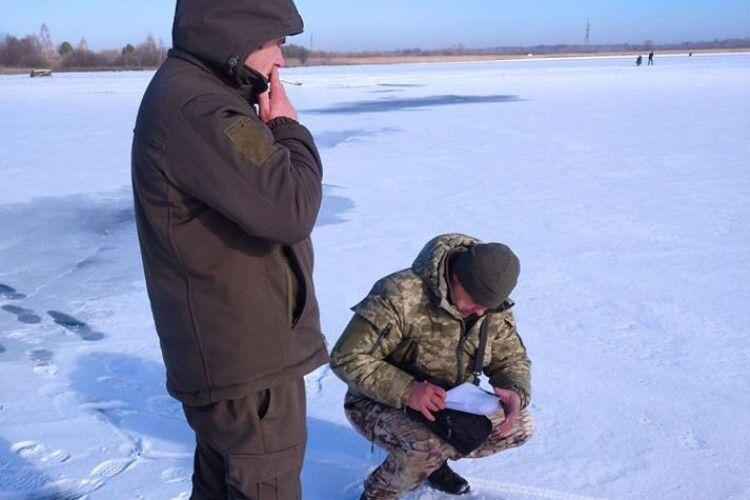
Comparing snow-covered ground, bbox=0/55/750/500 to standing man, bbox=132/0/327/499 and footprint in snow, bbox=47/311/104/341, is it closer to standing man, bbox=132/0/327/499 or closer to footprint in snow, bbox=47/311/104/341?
footprint in snow, bbox=47/311/104/341

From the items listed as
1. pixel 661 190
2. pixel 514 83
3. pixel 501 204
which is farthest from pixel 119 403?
pixel 514 83

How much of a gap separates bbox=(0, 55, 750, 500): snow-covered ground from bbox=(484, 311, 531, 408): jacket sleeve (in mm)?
416

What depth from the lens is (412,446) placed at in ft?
8.23

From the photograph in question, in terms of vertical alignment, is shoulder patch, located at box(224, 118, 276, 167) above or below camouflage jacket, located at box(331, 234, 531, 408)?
above

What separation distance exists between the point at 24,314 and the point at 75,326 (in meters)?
0.40

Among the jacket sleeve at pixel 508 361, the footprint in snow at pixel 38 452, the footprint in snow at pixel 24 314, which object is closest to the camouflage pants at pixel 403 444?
the jacket sleeve at pixel 508 361

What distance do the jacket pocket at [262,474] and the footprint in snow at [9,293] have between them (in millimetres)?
3408

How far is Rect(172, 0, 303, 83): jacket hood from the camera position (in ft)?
4.98

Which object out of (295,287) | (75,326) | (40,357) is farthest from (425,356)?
(75,326)

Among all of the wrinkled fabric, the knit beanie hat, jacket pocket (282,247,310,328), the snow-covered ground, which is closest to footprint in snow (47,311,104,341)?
the snow-covered ground

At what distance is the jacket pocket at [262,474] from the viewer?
1.72 m

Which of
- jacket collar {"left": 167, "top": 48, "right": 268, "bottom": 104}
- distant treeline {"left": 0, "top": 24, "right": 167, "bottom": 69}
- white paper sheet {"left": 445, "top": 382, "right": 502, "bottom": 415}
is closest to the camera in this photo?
jacket collar {"left": 167, "top": 48, "right": 268, "bottom": 104}

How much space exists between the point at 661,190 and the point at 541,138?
14.5ft

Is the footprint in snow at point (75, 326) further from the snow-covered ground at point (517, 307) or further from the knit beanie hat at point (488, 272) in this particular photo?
the knit beanie hat at point (488, 272)
